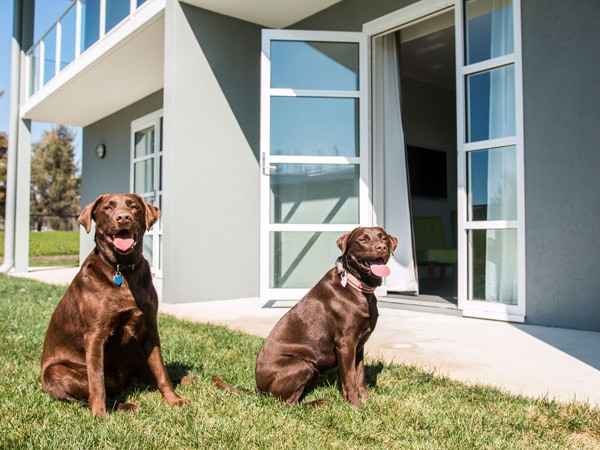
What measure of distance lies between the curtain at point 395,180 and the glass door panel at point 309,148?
0.61m

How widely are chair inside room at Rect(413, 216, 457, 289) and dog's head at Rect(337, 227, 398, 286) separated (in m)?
4.43

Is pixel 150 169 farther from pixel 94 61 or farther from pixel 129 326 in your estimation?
pixel 129 326

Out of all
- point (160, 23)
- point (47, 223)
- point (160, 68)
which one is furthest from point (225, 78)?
point (47, 223)

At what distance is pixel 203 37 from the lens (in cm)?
575

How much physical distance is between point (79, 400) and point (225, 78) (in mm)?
4550

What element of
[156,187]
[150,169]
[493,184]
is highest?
[150,169]

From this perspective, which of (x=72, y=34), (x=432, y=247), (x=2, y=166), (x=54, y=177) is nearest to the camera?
(x=432, y=247)

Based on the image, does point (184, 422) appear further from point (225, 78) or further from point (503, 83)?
point (225, 78)

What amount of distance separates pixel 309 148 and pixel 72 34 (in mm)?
5308

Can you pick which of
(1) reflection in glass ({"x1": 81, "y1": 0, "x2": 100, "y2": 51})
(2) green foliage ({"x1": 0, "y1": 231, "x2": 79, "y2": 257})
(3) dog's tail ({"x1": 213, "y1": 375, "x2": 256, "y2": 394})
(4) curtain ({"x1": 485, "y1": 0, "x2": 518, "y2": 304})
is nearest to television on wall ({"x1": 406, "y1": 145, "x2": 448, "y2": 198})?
(4) curtain ({"x1": 485, "y1": 0, "x2": 518, "y2": 304})

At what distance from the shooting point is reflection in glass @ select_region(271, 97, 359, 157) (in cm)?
535

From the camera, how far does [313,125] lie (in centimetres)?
538

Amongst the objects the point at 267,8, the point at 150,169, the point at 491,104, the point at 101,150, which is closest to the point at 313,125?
the point at 267,8

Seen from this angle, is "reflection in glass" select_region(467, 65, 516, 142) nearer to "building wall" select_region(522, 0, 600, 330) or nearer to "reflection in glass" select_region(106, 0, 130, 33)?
"building wall" select_region(522, 0, 600, 330)
